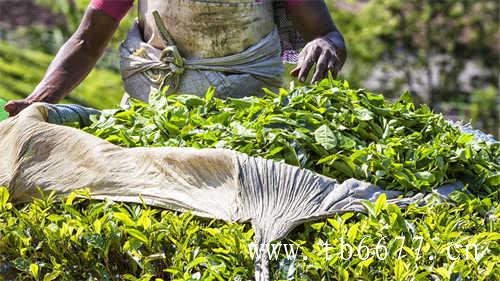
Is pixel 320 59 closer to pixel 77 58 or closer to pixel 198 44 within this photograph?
pixel 198 44

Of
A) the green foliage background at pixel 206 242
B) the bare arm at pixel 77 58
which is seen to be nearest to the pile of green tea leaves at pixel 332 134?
the green foliage background at pixel 206 242

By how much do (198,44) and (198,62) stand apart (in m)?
0.07

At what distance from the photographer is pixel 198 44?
12.0ft

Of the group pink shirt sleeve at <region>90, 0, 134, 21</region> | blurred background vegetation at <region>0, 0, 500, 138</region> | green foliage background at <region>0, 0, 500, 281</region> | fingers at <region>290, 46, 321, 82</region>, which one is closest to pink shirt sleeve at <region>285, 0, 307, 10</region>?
fingers at <region>290, 46, 321, 82</region>

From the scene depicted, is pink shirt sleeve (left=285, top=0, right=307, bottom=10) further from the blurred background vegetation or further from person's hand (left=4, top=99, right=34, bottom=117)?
the blurred background vegetation

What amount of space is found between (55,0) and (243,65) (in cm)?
1151

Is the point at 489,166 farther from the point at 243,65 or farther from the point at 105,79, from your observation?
the point at 105,79

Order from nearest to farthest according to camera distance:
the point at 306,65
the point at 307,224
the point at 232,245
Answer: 1. the point at 232,245
2. the point at 307,224
3. the point at 306,65

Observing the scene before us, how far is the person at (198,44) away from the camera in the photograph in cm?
359

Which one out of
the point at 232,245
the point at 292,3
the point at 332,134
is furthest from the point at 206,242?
the point at 292,3

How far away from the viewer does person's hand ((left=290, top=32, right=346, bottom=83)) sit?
3.16m

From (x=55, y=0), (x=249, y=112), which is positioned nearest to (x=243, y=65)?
(x=249, y=112)

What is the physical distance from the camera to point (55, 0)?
47.8ft

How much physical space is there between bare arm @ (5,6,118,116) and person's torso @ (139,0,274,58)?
243 mm
